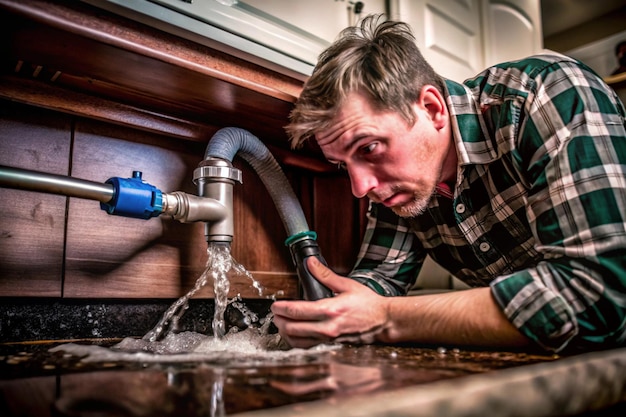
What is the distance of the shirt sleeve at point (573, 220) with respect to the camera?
562 millimetres

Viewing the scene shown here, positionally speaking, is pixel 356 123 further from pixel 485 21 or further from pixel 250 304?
pixel 485 21

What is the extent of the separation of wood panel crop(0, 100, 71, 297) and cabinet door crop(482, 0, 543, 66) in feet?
3.92

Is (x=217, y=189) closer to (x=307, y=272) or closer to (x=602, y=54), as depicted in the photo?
(x=307, y=272)

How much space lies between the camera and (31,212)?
31.4 inches

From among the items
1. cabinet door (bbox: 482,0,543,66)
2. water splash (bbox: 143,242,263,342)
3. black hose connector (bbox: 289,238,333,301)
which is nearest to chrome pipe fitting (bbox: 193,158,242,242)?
water splash (bbox: 143,242,263,342)

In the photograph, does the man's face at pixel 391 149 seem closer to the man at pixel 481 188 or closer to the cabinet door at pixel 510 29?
the man at pixel 481 188

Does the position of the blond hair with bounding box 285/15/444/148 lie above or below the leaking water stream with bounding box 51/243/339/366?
above

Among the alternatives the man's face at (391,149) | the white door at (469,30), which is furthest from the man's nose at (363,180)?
the white door at (469,30)

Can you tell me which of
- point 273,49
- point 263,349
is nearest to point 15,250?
point 263,349

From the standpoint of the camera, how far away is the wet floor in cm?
32

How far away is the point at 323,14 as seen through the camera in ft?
3.11

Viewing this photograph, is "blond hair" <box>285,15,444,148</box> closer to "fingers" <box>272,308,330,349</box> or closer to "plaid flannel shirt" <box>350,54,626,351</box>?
"plaid flannel shirt" <box>350,54,626,351</box>

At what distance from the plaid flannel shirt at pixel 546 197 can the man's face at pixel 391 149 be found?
5 cm

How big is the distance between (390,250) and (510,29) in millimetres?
957
